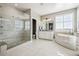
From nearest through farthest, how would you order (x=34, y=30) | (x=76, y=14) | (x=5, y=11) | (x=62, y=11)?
(x=5, y=11)
(x=76, y=14)
(x=62, y=11)
(x=34, y=30)

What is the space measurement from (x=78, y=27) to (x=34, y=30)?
3.83m

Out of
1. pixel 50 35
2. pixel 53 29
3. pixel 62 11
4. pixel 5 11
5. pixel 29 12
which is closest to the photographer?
pixel 5 11

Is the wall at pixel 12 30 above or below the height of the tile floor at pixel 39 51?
above

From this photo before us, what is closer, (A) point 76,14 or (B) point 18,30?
(A) point 76,14

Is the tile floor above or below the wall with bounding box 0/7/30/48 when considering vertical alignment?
below

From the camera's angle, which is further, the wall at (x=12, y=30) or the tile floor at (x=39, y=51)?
the wall at (x=12, y=30)

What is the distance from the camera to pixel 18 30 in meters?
4.72

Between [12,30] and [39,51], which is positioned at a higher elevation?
[12,30]

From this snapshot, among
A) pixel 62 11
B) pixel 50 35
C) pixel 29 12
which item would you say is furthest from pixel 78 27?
pixel 29 12

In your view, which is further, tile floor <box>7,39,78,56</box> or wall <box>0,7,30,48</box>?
wall <box>0,7,30,48</box>

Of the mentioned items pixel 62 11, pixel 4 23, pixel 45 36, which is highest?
pixel 62 11

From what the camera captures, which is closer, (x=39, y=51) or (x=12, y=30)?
(x=39, y=51)

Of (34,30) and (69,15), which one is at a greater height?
(69,15)

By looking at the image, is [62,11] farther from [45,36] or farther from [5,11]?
[5,11]
